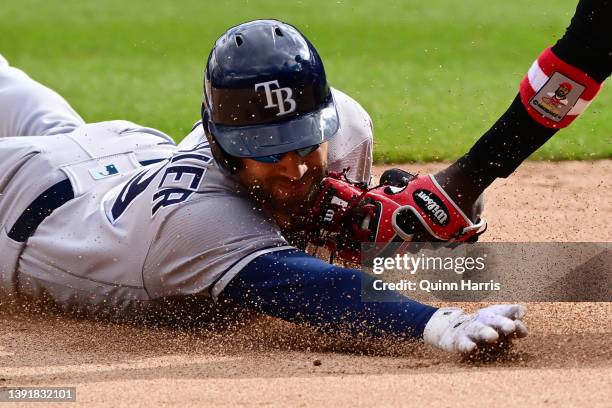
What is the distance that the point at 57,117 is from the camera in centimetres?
569

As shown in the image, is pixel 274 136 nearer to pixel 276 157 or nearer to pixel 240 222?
pixel 276 157

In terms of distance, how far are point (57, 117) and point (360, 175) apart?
1.81 m

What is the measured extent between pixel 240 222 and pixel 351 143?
2.92ft

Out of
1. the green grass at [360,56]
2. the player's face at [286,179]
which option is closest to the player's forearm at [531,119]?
the player's face at [286,179]

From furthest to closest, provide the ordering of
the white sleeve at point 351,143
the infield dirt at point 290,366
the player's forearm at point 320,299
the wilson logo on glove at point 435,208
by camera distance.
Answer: the white sleeve at point 351,143, the wilson logo on glove at point 435,208, the player's forearm at point 320,299, the infield dirt at point 290,366

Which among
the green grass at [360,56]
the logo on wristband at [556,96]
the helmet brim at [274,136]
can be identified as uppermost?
the logo on wristband at [556,96]

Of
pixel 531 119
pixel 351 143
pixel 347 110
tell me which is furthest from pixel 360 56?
pixel 531 119

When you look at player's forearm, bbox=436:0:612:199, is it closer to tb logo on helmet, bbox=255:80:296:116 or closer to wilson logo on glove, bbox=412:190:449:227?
wilson logo on glove, bbox=412:190:449:227

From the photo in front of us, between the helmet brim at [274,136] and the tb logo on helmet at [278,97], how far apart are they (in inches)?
1.8

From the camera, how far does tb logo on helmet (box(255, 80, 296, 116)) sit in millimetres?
3936

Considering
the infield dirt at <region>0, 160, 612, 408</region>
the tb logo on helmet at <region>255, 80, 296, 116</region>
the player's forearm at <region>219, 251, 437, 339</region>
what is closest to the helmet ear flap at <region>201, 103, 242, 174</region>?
the tb logo on helmet at <region>255, 80, 296, 116</region>

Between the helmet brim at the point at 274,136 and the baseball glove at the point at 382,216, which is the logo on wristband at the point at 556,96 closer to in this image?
the baseball glove at the point at 382,216

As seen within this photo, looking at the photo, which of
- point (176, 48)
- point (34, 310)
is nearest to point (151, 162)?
point (34, 310)

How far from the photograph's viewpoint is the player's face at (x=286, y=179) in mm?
3941
